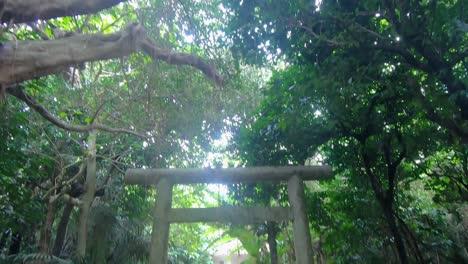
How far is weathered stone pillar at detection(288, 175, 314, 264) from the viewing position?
4352 millimetres

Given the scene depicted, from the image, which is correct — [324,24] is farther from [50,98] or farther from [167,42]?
[50,98]

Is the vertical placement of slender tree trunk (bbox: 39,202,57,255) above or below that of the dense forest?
below

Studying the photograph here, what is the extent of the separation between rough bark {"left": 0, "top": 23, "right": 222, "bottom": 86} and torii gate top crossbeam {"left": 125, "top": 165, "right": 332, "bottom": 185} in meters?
1.67

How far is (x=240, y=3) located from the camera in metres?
4.72

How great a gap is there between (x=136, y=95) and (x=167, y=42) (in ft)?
3.34

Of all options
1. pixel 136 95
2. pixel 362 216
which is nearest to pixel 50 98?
pixel 136 95

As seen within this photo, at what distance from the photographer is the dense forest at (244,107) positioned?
3705 millimetres

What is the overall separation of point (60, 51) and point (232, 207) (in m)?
2.68

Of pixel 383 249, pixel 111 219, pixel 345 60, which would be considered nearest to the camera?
pixel 345 60

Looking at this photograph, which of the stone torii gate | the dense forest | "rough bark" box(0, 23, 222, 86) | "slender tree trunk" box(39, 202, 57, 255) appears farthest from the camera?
"slender tree trunk" box(39, 202, 57, 255)

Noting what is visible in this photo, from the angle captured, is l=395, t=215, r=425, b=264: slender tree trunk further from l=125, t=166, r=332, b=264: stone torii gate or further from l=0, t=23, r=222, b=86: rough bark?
l=0, t=23, r=222, b=86: rough bark

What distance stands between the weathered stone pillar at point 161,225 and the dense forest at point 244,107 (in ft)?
4.50

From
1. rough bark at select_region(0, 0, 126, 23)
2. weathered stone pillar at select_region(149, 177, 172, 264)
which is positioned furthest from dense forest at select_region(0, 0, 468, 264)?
weathered stone pillar at select_region(149, 177, 172, 264)

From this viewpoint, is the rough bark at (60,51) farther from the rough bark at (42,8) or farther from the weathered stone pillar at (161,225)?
the weathered stone pillar at (161,225)
